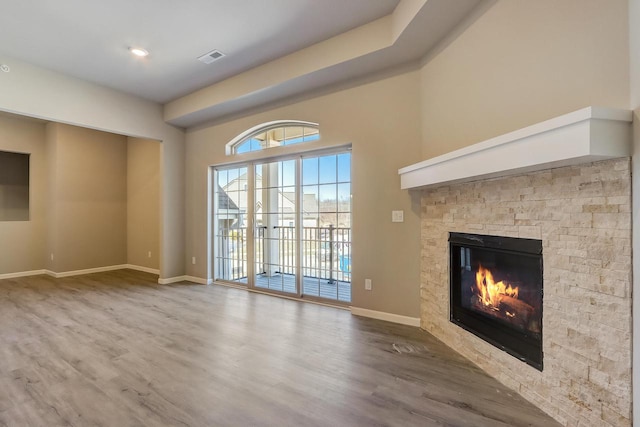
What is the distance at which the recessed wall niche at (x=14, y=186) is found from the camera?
19.3 feet

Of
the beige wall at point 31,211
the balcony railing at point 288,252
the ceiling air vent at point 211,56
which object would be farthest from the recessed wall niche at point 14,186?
the ceiling air vent at point 211,56

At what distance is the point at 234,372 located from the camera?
2.29 m

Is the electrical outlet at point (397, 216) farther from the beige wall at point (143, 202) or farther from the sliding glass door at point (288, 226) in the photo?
the beige wall at point (143, 202)

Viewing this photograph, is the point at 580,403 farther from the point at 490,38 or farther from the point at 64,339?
the point at 64,339

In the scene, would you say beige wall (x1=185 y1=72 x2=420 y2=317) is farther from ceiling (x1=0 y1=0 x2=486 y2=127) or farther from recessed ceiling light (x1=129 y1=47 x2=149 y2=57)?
recessed ceiling light (x1=129 y1=47 x2=149 y2=57)

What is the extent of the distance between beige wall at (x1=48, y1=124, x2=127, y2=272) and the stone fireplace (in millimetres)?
6956

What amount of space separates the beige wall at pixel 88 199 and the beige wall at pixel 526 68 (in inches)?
268

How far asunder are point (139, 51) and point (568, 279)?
4.68 m

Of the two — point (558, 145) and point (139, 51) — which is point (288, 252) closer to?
point (139, 51)

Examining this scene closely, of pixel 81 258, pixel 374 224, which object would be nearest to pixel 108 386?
pixel 374 224

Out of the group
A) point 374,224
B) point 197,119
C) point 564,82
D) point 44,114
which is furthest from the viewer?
point 197,119

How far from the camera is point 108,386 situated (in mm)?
2105

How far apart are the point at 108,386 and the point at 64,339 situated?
4.21ft

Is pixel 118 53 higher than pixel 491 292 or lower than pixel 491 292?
higher
